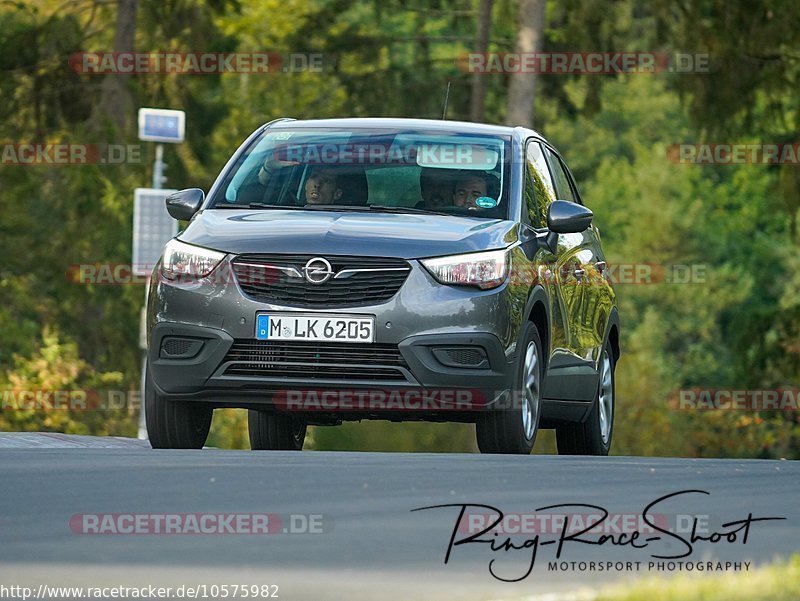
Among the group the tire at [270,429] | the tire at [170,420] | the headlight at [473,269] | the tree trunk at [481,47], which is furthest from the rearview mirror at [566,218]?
the tree trunk at [481,47]

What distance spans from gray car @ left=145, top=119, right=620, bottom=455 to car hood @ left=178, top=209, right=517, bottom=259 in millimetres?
11

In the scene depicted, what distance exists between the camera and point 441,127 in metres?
13.1

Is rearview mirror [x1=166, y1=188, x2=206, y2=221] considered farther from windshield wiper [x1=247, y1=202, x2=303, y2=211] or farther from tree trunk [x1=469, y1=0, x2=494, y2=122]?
tree trunk [x1=469, y1=0, x2=494, y2=122]

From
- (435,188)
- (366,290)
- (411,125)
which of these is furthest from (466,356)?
(411,125)

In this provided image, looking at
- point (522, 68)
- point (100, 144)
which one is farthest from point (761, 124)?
point (100, 144)

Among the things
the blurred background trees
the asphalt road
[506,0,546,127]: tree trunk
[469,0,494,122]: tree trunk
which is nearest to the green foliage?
the asphalt road

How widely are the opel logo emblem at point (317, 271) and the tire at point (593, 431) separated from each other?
331 centimetres

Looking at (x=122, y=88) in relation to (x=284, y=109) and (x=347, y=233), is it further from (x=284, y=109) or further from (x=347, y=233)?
(x=347, y=233)

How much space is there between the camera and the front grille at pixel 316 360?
11.4 meters

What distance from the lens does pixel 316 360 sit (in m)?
11.4

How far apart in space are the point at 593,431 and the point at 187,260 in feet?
12.1

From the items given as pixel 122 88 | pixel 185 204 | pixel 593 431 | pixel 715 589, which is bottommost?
pixel 122 88

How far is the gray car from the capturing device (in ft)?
37.3

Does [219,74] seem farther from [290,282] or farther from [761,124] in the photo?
[290,282]
